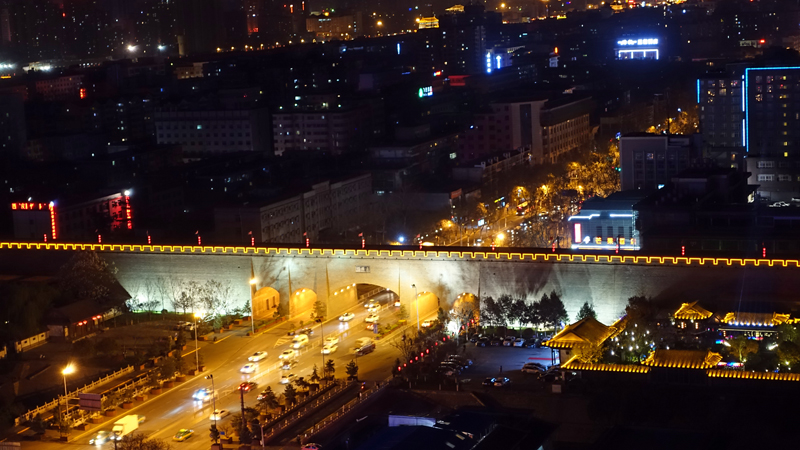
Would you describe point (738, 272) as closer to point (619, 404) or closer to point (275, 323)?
point (619, 404)

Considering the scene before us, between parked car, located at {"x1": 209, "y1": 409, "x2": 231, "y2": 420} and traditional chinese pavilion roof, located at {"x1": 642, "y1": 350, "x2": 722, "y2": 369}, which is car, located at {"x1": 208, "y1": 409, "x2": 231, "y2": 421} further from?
traditional chinese pavilion roof, located at {"x1": 642, "y1": 350, "x2": 722, "y2": 369}

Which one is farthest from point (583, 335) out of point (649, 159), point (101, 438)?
point (649, 159)

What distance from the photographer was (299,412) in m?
24.2

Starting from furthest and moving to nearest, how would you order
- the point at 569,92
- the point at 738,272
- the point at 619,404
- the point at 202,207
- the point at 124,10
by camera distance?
the point at 124,10, the point at 569,92, the point at 202,207, the point at 738,272, the point at 619,404

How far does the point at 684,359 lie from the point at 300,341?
951cm

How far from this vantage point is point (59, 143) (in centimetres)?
6128

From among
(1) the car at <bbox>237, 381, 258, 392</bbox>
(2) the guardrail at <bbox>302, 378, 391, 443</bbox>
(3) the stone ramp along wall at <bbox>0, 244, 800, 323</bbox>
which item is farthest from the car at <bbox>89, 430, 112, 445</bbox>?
(3) the stone ramp along wall at <bbox>0, 244, 800, 323</bbox>

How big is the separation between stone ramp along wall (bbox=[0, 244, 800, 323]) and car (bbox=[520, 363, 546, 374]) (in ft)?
15.6

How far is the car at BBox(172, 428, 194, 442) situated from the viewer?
24234 mm

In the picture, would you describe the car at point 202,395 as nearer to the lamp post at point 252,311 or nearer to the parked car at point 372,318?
the lamp post at point 252,311

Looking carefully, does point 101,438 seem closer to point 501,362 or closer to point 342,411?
point 342,411

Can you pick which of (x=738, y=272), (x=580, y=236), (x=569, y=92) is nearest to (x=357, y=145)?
(x=569, y=92)

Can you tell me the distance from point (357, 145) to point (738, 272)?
33017 mm

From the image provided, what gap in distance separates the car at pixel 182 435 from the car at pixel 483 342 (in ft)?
26.1
